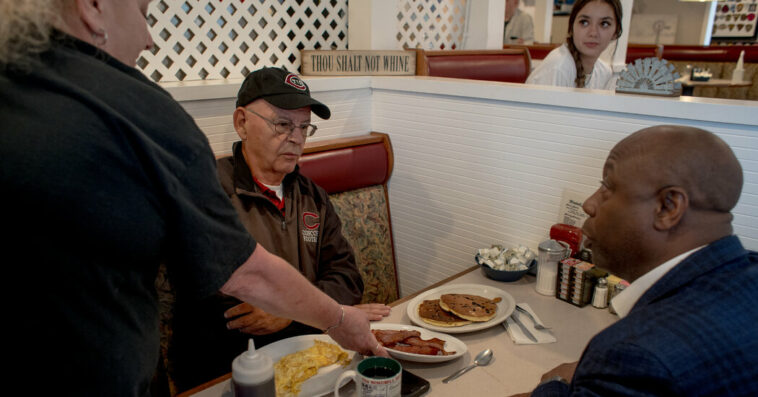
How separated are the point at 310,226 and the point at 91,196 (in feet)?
4.05

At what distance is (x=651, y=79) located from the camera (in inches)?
73.1

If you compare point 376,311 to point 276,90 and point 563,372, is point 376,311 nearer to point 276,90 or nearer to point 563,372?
point 563,372

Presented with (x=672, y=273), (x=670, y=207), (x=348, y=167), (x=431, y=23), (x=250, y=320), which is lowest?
(x=250, y=320)

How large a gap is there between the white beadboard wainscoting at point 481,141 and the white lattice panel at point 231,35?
0.99 ft

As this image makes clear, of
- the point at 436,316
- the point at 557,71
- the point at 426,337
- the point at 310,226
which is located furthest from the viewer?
the point at 557,71

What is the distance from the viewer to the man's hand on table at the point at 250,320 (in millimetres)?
1670

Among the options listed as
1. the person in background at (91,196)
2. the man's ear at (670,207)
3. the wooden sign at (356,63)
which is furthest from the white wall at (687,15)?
the person in background at (91,196)

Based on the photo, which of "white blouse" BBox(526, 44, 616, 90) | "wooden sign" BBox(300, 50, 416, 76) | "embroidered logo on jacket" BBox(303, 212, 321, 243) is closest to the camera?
"embroidered logo on jacket" BBox(303, 212, 321, 243)

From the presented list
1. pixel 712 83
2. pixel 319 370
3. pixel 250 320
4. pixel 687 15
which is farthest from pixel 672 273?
pixel 687 15

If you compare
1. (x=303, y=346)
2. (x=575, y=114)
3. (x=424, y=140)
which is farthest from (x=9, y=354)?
(x=424, y=140)

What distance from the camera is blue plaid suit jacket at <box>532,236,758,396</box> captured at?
0.82 m

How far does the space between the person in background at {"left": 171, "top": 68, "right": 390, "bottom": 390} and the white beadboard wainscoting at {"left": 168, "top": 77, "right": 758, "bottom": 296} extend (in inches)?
14.4

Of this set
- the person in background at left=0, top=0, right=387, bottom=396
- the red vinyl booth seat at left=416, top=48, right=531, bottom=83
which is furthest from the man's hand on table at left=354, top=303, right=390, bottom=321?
the red vinyl booth seat at left=416, top=48, right=531, bottom=83

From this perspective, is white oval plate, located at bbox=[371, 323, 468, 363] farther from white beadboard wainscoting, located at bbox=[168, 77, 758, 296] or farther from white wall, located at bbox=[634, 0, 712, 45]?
white wall, located at bbox=[634, 0, 712, 45]
